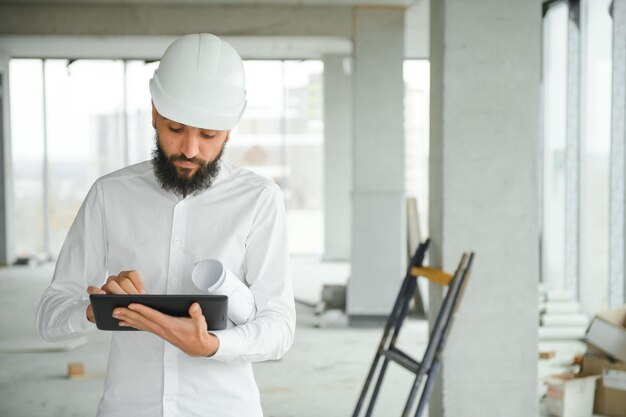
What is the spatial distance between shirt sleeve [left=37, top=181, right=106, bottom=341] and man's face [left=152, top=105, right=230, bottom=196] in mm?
184

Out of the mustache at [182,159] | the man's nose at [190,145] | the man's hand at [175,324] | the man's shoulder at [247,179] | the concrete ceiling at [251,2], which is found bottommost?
the man's hand at [175,324]

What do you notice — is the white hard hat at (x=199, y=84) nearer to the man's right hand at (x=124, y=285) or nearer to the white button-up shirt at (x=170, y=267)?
the white button-up shirt at (x=170, y=267)

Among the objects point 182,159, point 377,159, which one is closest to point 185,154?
point 182,159

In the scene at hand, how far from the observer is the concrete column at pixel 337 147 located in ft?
45.9

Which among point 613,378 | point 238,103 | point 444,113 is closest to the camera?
point 238,103

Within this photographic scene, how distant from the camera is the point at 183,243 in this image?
1.72m

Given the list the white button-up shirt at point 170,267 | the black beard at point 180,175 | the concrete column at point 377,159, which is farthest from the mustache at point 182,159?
the concrete column at point 377,159

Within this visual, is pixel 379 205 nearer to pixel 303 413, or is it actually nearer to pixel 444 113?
pixel 303 413

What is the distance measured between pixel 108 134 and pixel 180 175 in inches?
550

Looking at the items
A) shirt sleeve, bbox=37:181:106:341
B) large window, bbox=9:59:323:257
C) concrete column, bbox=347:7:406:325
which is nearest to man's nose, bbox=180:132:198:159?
shirt sleeve, bbox=37:181:106:341

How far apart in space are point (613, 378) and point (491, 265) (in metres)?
1.69

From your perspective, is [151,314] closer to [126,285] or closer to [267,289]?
[126,285]

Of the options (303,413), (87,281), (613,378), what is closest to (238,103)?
(87,281)

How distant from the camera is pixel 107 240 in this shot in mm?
1766
